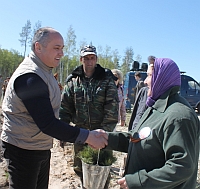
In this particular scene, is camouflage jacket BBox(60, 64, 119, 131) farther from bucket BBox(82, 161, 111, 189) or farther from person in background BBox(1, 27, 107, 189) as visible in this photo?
person in background BBox(1, 27, 107, 189)

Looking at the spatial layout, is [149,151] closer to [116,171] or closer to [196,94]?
[116,171]

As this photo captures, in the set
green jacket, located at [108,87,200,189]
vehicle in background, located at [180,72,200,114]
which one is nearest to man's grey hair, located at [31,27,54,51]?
green jacket, located at [108,87,200,189]

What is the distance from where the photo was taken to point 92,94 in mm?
2949

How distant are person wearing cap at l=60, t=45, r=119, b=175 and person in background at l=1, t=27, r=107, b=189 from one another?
1.02m

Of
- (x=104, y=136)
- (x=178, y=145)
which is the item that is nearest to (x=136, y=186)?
(x=178, y=145)

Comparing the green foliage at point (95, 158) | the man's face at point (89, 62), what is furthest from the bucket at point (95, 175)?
the man's face at point (89, 62)

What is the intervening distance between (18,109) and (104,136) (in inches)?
27.7

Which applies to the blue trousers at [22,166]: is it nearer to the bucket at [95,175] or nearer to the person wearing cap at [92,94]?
the bucket at [95,175]

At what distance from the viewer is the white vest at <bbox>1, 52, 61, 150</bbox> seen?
1.78m

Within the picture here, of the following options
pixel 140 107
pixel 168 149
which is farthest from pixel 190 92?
pixel 168 149

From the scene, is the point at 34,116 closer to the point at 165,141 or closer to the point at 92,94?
the point at 165,141

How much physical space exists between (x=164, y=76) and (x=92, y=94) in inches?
61.8

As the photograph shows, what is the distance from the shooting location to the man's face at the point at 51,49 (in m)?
1.81

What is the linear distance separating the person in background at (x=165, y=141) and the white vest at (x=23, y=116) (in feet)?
2.52
